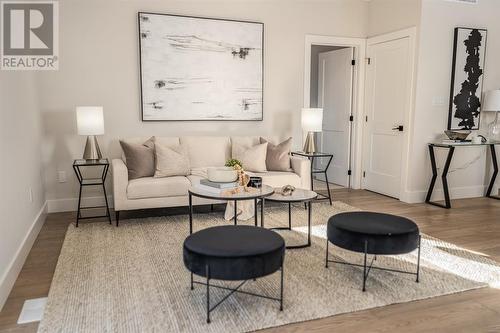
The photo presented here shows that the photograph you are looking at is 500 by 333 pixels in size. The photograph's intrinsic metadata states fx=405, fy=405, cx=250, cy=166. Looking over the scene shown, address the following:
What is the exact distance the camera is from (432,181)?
5141 millimetres

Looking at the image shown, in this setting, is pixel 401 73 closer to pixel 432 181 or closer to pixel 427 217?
pixel 432 181

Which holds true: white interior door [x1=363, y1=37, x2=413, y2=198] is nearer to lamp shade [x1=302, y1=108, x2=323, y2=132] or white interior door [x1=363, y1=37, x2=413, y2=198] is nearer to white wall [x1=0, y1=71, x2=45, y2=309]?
lamp shade [x1=302, y1=108, x2=323, y2=132]

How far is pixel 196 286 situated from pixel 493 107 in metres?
4.54

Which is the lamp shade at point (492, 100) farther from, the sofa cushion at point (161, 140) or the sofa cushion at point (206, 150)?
the sofa cushion at point (161, 140)

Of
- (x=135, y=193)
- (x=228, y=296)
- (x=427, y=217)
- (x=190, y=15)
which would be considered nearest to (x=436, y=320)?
(x=228, y=296)

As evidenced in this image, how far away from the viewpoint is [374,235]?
8.41ft

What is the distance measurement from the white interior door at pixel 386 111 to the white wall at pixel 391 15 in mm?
154

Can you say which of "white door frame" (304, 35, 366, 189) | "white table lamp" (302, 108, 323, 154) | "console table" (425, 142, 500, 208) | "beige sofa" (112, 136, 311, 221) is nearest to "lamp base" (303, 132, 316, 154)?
"white table lamp" (302, 108, 323, 154)

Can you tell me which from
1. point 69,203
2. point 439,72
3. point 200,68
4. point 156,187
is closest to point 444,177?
point 439,72

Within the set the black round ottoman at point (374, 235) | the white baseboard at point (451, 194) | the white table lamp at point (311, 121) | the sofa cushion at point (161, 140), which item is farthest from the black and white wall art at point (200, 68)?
the black round ottoman at point (374, 235)

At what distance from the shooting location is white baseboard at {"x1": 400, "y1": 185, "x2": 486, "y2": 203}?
5.20 m

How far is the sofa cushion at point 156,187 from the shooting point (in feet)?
13.5

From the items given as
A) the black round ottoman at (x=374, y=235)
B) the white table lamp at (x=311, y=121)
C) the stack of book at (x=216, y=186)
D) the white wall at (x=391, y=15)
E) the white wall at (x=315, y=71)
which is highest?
the white wall at (x=391, y=15)

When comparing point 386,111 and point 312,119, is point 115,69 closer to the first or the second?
point 312,119
